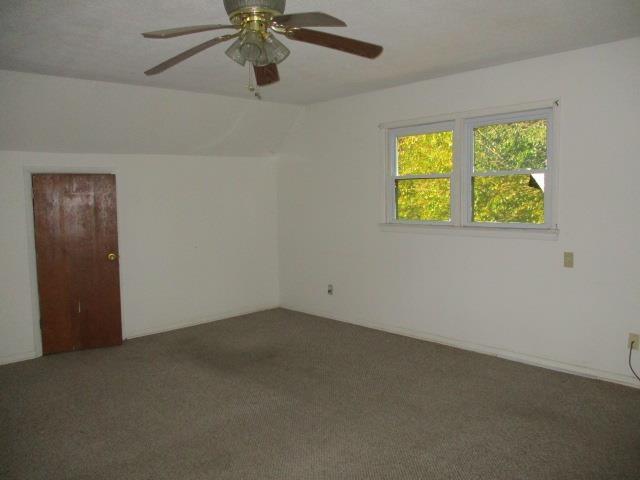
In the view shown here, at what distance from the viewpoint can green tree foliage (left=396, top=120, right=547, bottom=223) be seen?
4184 mm

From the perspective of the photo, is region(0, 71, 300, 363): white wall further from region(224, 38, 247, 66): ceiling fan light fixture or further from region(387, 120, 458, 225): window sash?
region(224, 38, 247, 66): ceiling fan light fixture

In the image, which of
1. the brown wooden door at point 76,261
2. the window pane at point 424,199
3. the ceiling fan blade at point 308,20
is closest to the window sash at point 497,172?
the window pane at point 424,199

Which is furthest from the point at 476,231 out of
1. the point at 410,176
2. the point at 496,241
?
the point at 410,176

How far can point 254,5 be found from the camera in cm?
196

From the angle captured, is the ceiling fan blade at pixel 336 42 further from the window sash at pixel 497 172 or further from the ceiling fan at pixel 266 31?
the window sash at pixel 497 172

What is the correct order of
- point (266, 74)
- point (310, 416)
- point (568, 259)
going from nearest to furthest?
1. point (266, 74)
2. point (310, 416)
3. point (568, 259)

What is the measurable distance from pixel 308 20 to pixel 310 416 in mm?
2530

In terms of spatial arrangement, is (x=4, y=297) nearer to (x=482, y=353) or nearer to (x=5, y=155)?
(x=5, y=155)

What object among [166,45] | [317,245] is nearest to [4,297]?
[166,45]

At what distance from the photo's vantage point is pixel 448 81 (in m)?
4.62

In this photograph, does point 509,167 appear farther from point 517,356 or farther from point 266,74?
point 266,74

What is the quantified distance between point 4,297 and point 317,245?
3276mm

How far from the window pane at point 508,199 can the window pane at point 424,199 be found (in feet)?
1.04

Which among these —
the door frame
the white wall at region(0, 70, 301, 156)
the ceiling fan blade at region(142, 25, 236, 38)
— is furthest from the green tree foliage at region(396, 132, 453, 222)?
the door frame
